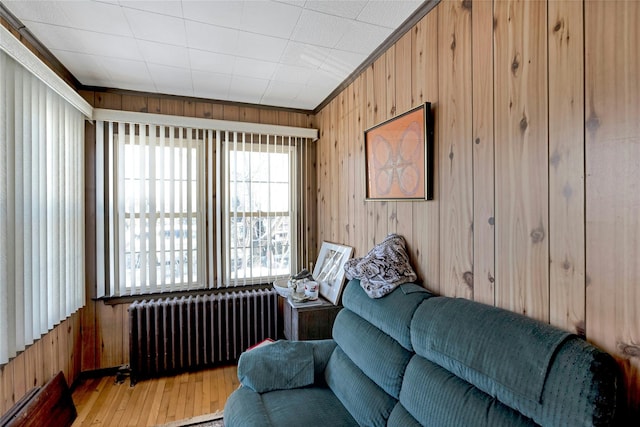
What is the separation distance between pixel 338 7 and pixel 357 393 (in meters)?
2.07

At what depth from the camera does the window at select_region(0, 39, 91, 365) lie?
1.70 m

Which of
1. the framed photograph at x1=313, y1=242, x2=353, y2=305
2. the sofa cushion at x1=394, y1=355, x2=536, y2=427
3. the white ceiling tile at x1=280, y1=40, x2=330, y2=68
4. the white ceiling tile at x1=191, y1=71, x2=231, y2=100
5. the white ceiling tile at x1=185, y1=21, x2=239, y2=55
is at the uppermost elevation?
the white ceiling tile at x1=191, y1=71, x2=231, y2=100

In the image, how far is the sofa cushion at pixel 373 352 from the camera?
147cm

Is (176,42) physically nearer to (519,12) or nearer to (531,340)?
(519,12)

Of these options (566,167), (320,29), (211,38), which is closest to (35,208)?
(211,38)

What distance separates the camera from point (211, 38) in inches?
79.8

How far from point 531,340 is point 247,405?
1359 millimetres

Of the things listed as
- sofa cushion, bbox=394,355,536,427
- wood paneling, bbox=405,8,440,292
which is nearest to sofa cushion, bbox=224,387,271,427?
sofa cushion, bbox=394,355,536,427

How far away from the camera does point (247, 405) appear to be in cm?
161

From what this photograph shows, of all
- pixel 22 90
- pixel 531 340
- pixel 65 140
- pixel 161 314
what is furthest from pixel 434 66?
pixel 161 314

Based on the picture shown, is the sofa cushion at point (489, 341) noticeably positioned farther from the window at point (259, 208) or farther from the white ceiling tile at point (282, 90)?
the white ceiling tile at point (282, 90)

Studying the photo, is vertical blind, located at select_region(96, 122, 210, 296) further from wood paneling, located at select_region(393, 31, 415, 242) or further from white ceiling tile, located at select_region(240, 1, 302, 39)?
wood paneling, located at select_region(393, 31, 415, 242)

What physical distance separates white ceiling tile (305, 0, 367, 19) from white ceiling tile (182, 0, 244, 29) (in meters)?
0.40

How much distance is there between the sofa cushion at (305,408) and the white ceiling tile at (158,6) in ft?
7.25
